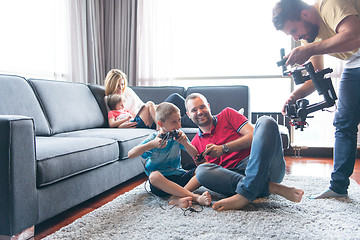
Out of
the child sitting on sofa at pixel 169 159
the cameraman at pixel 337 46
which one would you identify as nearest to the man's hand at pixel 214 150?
the child sitting on sofa at pixel 169 159

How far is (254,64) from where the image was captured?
4.20 m

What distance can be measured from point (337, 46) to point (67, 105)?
2020 mm

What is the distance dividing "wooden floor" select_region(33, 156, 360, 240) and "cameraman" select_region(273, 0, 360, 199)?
2.36ft

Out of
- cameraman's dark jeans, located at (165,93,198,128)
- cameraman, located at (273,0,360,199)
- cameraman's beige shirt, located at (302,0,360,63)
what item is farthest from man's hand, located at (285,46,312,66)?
cameraman's dark jeans, located at (165,93,198,128)

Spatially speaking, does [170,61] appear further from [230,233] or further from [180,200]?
[230,233]

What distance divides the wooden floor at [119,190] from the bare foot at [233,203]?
0.72m

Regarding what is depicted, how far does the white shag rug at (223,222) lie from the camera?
4.25ft

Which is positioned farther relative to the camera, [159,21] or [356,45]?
[159,21]

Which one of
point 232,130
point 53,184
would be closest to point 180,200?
point 232,130

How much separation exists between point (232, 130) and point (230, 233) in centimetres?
69

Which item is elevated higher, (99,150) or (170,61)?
(170,61)

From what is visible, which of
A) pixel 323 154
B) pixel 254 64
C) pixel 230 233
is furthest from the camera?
pixel 254 64

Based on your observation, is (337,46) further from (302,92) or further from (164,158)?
(164,158)

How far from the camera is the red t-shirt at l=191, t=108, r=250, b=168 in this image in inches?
71.1
